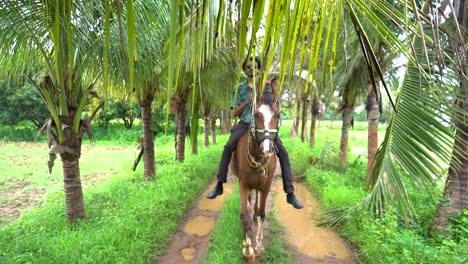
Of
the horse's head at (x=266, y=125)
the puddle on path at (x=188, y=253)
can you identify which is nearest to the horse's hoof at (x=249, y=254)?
the puddle on path at (x=188, y=253)

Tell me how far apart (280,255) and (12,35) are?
4449 mm

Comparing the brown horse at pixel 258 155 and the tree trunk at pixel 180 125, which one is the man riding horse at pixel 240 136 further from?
the tree trunk at pixel 180 125

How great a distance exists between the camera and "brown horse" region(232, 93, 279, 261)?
133 inches

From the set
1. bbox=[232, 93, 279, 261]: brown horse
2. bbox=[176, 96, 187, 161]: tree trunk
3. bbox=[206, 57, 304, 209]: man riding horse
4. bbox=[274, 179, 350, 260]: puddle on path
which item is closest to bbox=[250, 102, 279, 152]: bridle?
bbox=[232, 93, 279, 261]: brown horse

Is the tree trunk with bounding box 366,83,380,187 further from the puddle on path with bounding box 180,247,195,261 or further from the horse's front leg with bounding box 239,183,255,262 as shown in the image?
the puddle on path with bounding box 180,247,195,261

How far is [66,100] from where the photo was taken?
427 centimetres

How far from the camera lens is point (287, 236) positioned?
16.1 ft

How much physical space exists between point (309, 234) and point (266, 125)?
262 cm

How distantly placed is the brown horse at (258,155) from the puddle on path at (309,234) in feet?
2.62

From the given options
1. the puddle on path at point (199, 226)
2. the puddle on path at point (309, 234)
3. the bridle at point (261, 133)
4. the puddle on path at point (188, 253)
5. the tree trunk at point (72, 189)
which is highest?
the bridle at point (261, 133)

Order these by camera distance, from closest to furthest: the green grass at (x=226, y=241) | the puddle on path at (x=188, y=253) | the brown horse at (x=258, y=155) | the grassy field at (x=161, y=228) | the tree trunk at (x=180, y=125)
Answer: the brown horse at (x=258, y=155) → the grassy field at (x=161, y=228) → the green grass at (x=226, y=241) → the puddle on path at (x=188, y=253) → the tree trunk at (x=180, y=125)

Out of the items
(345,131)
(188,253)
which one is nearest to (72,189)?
(188,253)

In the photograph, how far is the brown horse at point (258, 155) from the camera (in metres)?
3.38

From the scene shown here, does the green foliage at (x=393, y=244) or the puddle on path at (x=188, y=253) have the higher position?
the green foliage at (x=393, y=244)
